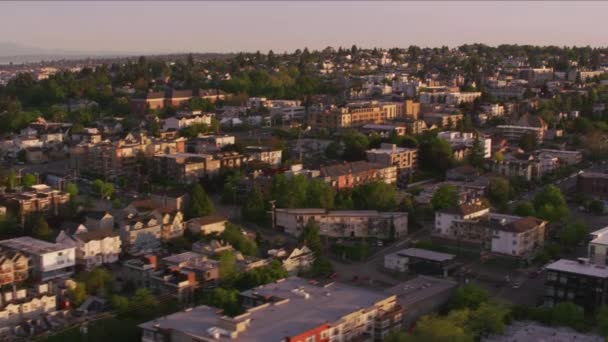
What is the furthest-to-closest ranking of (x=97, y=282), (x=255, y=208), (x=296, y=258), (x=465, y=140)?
(x=465, y=140) → (x=255, y=208) → (x=296, y=258) → (x=97, y=282)

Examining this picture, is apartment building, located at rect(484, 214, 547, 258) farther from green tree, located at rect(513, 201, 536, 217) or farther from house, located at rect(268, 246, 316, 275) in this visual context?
house, located at rect(268, 246, 316, 275)

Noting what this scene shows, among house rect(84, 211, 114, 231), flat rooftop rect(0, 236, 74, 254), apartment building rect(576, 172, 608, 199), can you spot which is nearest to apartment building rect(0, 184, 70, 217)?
house rect(84, 211, 114, 231)

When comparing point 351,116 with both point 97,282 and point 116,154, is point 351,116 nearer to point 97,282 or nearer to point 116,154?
point 116,154

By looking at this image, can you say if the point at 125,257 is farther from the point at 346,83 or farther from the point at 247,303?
the point at 346,83

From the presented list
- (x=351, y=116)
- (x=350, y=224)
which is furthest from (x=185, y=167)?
(x=351, y=116)

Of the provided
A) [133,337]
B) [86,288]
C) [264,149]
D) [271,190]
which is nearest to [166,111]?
[264,149]
